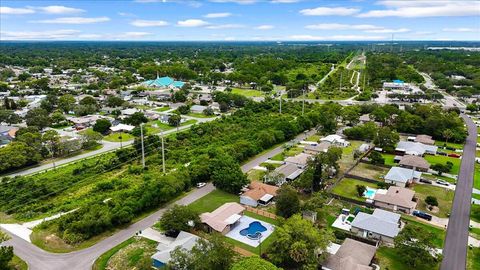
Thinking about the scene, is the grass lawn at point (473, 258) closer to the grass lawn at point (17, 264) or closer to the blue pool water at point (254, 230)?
the blue pool water at point (254, 230)

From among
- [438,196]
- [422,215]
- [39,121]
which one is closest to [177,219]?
[422,215]

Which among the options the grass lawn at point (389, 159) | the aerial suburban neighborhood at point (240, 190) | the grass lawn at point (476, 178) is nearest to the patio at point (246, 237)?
the aerial suburban neighborhood at point (240, 190)

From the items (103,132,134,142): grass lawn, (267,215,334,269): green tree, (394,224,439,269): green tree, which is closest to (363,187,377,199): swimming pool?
(394,224,439,269): green tree

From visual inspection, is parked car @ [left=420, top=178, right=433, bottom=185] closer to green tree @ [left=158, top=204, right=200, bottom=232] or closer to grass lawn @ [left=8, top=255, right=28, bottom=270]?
green tree @ [left=158, top=204, right=200, bottom=232]

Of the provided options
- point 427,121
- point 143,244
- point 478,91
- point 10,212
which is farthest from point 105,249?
point 478,91

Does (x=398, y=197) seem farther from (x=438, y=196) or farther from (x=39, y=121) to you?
(x=39, y=121)

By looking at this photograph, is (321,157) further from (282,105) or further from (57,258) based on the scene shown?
(282,105)
